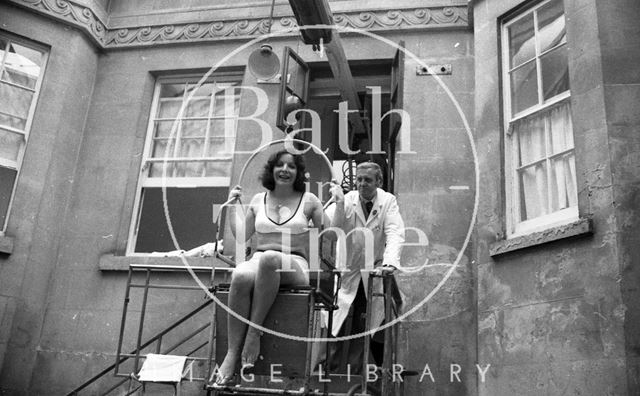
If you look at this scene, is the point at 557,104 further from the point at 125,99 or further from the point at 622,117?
the point at 125,99

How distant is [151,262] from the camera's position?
780 cm

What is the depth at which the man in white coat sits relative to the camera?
5.45 m

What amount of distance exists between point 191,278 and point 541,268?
4014 millimetres

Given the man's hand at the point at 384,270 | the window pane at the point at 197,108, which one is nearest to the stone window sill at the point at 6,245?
the window pane at the point at 197,108

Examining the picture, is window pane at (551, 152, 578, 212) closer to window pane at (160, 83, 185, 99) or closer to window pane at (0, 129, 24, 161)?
window pane at (160, 83, 185, 99)

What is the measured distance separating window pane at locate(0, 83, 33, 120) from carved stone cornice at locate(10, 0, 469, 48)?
112cm

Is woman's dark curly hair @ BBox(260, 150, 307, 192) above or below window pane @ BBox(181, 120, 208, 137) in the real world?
below

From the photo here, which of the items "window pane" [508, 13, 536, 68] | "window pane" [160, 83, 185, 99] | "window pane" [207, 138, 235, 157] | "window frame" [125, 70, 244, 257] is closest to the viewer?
"window pane" [508, 13, 536, 68]

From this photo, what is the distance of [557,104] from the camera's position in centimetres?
650

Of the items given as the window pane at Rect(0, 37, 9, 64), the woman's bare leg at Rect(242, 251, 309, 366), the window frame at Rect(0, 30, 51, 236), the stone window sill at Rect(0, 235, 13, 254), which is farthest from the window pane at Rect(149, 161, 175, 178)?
the woman's bare leg at Rect(242, 251, 309, 366)

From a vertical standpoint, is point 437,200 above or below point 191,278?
above

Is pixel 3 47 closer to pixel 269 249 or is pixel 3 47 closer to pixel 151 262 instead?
pixel 151 262

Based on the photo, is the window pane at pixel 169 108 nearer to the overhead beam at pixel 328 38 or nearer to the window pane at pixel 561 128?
the overhead beam at pixel 328 38

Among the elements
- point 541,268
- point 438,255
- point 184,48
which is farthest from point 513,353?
point 184,48
